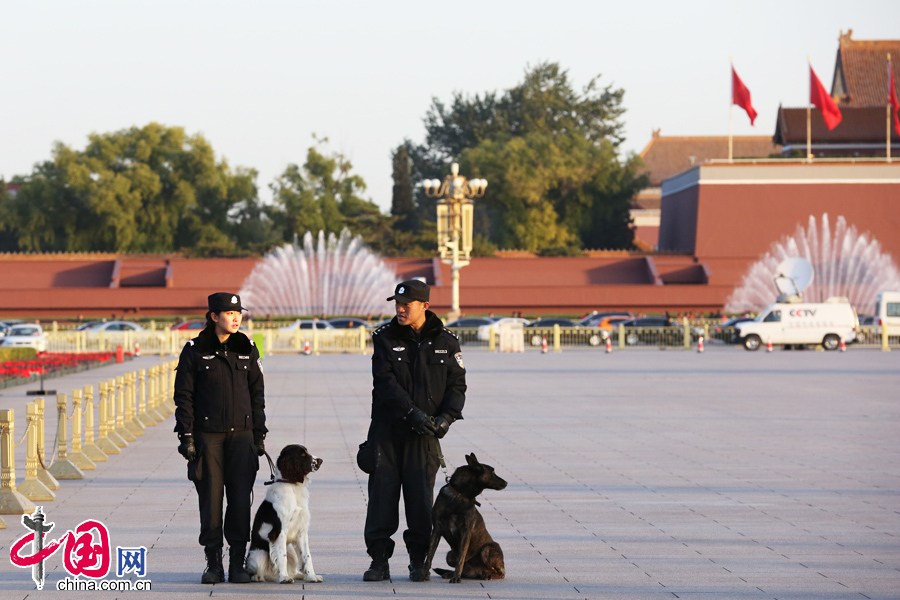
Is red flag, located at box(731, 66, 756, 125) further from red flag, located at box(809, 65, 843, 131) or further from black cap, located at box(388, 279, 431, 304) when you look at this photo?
black cap, located at box(388, 279, 431, 304)

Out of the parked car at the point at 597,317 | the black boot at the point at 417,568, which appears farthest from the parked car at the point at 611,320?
the black boot at the point at 417,568

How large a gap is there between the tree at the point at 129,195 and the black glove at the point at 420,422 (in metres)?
57.7

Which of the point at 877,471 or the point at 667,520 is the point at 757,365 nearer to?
the point at 877,471

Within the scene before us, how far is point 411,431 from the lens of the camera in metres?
6.45

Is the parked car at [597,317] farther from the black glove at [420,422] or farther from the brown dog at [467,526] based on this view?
the black glove at [420,422]

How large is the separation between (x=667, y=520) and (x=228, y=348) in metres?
3.60

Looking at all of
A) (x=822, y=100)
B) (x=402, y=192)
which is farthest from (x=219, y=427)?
(x=402, y=192)

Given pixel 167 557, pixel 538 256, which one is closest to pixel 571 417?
pixel 167 557

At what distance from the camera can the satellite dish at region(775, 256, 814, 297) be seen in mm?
39844

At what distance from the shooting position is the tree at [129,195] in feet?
207

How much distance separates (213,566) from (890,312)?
125 feet

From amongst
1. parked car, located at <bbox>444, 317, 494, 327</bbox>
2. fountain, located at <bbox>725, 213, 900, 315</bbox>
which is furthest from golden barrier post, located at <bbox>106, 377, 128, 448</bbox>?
fountain, located at <bbox>725, 213, 900, 315</bbox>

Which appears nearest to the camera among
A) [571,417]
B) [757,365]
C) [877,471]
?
[877,471]

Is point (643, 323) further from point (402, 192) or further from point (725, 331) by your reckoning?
point (402, 192)
